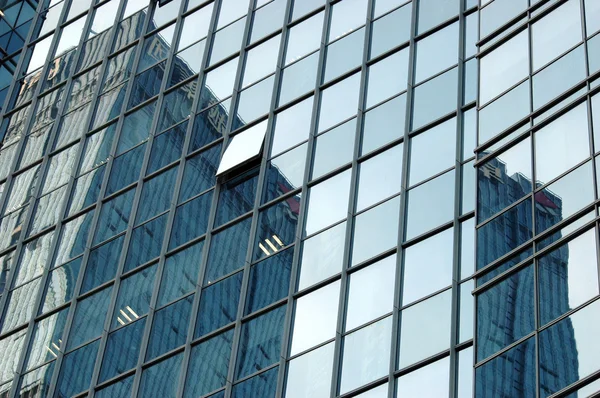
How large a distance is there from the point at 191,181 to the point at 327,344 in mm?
9195

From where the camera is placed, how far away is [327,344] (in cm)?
2988

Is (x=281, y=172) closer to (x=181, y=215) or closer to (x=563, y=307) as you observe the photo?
(x=181, y=215)

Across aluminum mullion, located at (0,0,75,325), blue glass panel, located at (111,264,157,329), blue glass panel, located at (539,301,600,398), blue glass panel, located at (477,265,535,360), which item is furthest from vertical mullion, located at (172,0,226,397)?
blue glass panel, located at (539,301,600,398)

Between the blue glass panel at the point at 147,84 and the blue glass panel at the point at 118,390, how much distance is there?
11.1 meters

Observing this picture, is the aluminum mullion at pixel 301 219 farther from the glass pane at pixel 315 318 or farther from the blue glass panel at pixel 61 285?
the blue glass panel at pixel 61 285

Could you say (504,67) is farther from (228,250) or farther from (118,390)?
(118,390)

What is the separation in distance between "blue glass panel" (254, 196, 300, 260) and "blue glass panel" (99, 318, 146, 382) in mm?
3909

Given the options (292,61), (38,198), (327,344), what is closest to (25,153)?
(38,198)

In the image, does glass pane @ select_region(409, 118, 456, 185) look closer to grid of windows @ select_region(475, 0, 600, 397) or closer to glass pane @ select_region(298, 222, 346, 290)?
glass pane @ select_region(298, 222, 346, 290)

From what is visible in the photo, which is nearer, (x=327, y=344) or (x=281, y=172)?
(x=327, y=344)

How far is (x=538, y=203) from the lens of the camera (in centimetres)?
2522

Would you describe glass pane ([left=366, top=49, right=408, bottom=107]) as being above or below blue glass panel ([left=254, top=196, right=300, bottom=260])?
above

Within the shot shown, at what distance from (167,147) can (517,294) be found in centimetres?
1727

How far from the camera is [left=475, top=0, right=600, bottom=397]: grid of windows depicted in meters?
22.8
